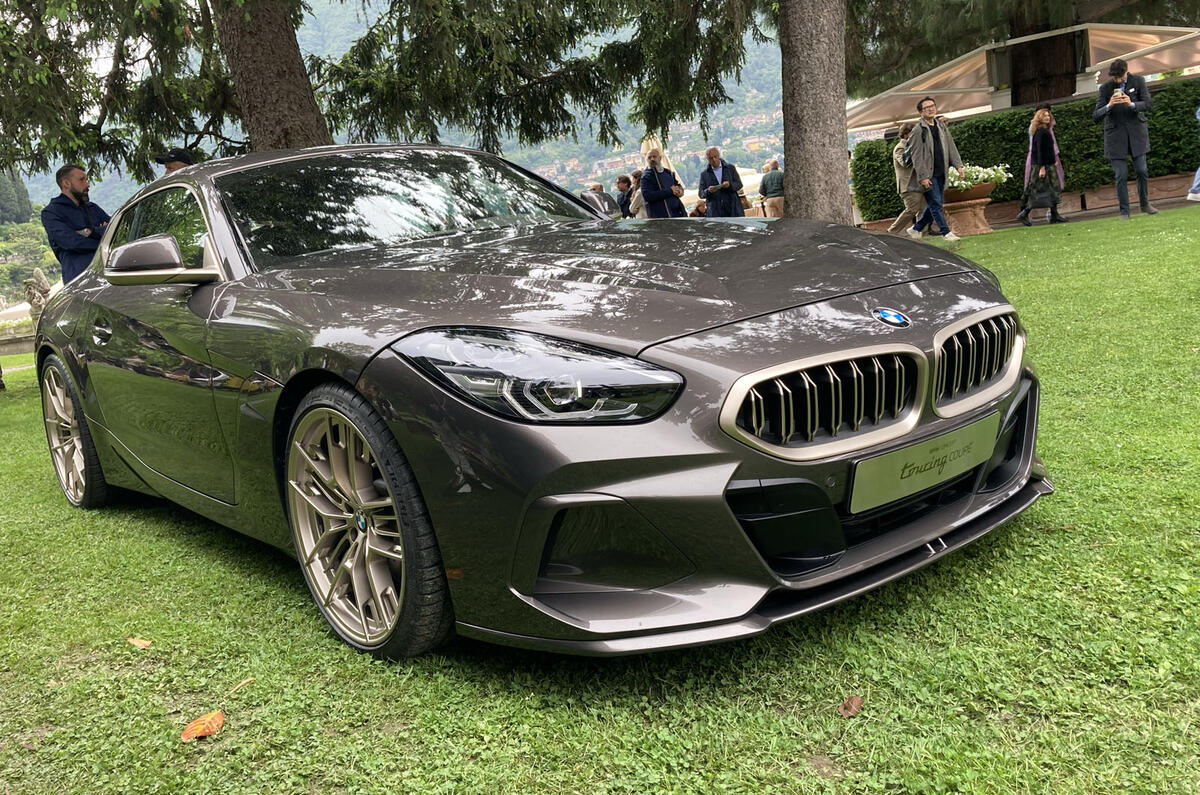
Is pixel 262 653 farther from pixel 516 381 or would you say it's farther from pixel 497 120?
pixel 497 120

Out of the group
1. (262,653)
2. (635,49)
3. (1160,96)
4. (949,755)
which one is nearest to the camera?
(949,755)

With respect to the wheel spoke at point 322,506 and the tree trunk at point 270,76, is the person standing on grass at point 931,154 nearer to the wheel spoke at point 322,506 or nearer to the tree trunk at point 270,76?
the tree trunk at point 270,76

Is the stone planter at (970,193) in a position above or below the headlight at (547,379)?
below

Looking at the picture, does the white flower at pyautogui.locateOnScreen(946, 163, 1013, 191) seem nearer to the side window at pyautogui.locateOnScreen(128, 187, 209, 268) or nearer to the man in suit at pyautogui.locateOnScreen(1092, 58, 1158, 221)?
the man in suit at pyautogui.locateOnScreen(1092, 58, 1158, 221)

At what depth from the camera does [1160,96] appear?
48.1 ft

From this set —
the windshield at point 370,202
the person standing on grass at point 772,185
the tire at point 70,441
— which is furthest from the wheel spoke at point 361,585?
the person standing on grass at point 772,185

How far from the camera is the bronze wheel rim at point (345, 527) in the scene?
2475mm

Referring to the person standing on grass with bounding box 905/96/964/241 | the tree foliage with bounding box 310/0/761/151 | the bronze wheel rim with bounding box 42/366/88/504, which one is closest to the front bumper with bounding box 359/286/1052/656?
the bronze wheel rim with bounding box 42/366/88/504

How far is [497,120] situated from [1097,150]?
29.9 feet

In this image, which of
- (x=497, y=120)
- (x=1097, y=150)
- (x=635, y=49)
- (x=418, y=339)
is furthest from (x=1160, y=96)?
(x=418, y=339)

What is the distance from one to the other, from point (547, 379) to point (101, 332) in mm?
2471

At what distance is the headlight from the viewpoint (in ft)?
6.73

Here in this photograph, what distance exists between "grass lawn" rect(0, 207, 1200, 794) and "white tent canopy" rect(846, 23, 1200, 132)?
15327 millimetres

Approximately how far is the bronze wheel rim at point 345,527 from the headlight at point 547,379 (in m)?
0.38
